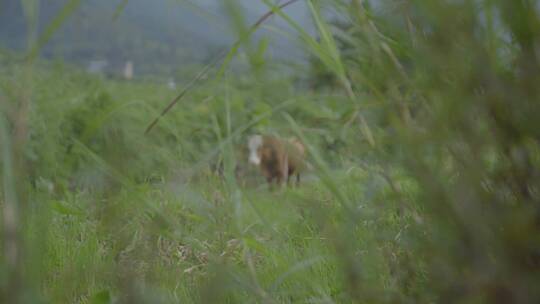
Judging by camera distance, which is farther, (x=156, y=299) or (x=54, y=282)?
(x=54, y=282)

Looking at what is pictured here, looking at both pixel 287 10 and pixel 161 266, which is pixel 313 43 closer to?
pixel 287 10

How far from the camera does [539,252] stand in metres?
0.71

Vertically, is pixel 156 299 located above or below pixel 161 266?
above

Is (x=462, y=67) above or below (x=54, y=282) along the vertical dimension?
above

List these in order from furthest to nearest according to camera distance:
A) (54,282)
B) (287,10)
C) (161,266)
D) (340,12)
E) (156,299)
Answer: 1. (161,266)
2. (54,282)
3. (287,10)
4. (340,12)
5. (156,299)

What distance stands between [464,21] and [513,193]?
0.21 meters

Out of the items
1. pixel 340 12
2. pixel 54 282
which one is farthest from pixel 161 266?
pixel 340 12

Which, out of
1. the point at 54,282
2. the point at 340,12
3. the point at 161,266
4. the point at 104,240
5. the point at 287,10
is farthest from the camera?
the point at 104,240

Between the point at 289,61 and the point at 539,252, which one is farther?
the point at 289,61

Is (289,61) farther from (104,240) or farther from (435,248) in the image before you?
(104,240)

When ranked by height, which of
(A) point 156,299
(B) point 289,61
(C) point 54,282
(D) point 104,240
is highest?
(B) point 289,61

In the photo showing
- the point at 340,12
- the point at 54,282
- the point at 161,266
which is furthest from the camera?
the point at 161,266

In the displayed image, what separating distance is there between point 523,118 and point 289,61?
0.47 m

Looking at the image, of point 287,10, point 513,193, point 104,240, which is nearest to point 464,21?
point 513,193
